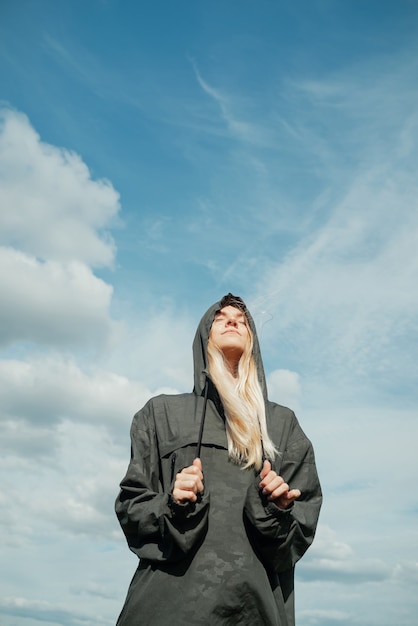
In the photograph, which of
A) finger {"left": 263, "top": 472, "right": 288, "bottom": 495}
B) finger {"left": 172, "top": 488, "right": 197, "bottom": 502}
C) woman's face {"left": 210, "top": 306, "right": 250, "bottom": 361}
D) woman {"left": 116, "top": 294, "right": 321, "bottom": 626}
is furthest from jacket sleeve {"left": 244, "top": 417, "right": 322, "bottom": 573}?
woman's face {"left": 210, "top": 306, "right": 250, "bottom": 361}

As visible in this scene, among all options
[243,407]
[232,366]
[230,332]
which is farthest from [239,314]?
[243,407]

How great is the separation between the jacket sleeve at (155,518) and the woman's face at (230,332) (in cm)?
132

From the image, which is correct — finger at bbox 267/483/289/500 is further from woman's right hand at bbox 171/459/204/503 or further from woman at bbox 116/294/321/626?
woman's right hand at bbox 171/459/204/503

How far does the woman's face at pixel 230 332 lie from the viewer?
660 centimetres

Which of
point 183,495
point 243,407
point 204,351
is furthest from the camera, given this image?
point 204,351

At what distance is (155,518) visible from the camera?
5.28m

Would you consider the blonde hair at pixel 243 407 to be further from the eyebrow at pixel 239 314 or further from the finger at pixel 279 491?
the finger at pixel 279 491

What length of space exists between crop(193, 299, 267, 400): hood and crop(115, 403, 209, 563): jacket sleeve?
963 mm

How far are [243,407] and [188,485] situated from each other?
1144 mm

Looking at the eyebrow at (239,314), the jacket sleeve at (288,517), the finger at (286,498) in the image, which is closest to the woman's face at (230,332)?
the eyebrow at (239,314)

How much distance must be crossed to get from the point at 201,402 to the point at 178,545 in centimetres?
145

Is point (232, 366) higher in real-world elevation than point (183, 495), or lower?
higher

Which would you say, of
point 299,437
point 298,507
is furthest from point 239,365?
point 298,507

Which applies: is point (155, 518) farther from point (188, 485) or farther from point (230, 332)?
point (230, 332)
